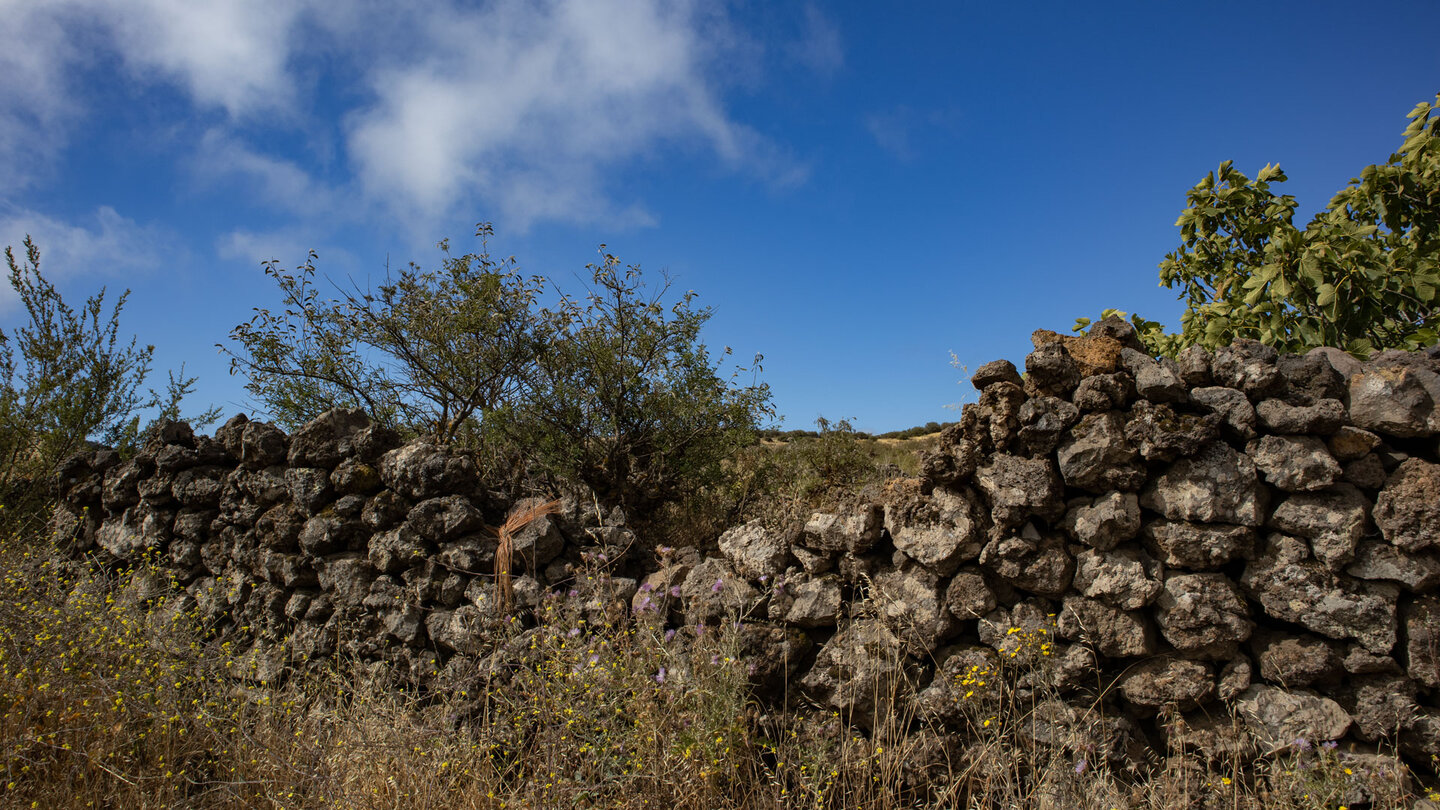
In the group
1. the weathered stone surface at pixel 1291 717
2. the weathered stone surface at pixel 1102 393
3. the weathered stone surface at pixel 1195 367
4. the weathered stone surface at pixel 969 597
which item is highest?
the weathered stone surface at pixel 1195 367

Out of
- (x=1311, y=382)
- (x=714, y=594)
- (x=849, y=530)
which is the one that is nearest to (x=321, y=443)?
(x=714, y=594)

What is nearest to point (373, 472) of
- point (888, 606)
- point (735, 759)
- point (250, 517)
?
point (250, 517)

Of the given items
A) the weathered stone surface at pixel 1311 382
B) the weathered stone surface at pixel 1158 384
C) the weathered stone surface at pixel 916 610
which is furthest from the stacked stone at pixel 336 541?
the weathered stone surface at pixel 1311 382

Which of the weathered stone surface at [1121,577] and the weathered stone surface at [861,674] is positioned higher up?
the weathered stone surface at [1121,577]

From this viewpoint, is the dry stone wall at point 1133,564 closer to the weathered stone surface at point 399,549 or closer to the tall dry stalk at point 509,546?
the tall dry stalk at point 509,546

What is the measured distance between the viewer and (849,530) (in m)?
4.14

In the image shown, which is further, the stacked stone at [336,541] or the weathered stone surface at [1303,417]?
the stacked stone at [336,541]

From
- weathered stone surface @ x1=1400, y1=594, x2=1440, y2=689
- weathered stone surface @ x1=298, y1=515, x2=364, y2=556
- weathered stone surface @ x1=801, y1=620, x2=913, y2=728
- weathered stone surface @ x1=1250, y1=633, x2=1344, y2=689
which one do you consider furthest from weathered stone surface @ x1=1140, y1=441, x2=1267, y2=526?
weathered stone surface @ x1=298, y1=515, x2=364, y2=556

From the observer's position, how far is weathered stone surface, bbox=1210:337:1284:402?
12.1 feet

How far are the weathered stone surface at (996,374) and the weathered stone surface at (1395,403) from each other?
1.58 m

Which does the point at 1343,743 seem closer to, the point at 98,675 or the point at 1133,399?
the point at 1133,399

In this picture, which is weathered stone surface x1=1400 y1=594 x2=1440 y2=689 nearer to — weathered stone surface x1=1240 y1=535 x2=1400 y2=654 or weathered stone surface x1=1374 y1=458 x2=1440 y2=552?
weathered stone surface x1=1240 y1=535 x2=1400 y2=654

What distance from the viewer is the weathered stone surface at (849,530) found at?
4.12 metres

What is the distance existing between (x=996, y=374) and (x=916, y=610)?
1431 mm
